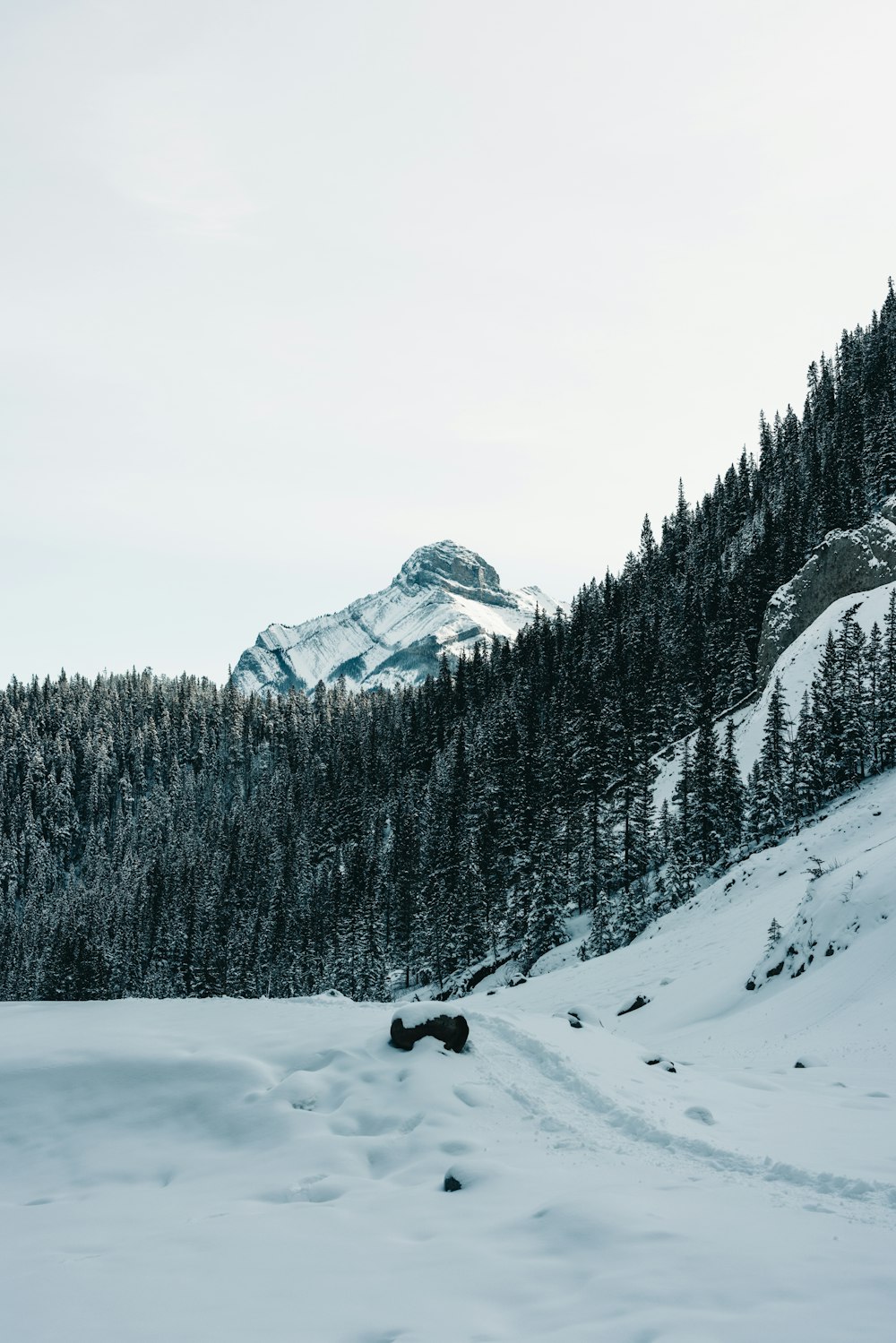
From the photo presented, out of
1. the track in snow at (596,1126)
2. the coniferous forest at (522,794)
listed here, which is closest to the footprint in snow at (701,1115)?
the track in snow at (596,1126)

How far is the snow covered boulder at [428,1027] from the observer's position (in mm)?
14914

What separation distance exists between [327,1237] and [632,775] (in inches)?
2358

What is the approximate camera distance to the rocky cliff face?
242 ft

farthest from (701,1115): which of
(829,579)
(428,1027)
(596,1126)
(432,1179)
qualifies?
(829,579)

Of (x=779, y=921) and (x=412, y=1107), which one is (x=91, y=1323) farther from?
(x=779, y=921)

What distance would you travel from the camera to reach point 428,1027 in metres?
15.0

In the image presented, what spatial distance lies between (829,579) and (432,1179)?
7766cm

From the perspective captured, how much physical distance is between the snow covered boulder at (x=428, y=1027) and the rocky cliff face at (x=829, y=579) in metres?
Answer: 68.7

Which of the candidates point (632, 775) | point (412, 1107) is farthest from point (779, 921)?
point (632, 775)

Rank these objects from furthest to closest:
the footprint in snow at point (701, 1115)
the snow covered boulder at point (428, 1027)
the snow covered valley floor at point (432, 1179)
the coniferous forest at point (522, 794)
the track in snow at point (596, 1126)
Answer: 1. the coniferous forest at point (522, 794)
2. the snow covered boulder at point (428, 1027)
3. the footprint in snow at point (701, 1115)
4. the track in snow at point (596, 1126)
5. the snow covered valley floor at point (432, 1179)

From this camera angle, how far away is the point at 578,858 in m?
62.4

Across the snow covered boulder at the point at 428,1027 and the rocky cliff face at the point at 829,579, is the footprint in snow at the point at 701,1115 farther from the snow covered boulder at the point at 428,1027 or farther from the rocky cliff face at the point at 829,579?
the rocky cliff face at the point at 829,579

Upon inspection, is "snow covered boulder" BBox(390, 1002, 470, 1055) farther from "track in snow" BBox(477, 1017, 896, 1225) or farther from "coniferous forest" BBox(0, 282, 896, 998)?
"coniferous forest" BBox(0, 282, 896, 998)

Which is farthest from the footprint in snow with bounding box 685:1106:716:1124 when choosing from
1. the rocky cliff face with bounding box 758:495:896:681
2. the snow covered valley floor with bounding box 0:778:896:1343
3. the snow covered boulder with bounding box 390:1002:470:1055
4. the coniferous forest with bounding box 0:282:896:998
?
the rocky cliff face with bounding box 758:495:896:681
